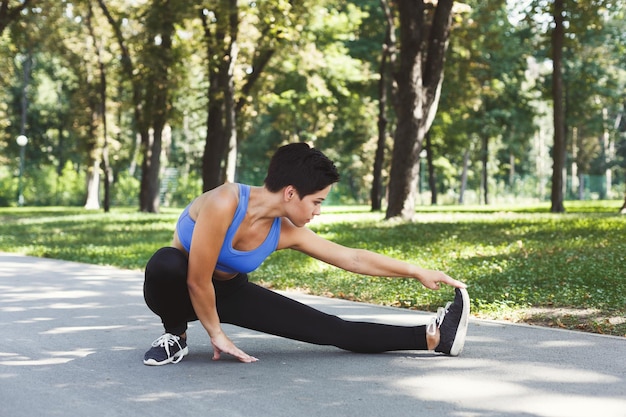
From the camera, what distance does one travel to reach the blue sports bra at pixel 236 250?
4.96 meters

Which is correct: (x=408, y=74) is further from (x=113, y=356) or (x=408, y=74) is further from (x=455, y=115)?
(x=455, y=115)

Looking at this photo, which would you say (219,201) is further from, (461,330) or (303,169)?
(461,330)

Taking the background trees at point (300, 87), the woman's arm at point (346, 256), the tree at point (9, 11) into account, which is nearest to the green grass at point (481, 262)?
the woman's arm at point (346, 256)

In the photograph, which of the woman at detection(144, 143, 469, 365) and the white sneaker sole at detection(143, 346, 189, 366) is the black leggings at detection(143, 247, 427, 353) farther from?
the white sneaker sole at detection(143, 346, 189, 366)

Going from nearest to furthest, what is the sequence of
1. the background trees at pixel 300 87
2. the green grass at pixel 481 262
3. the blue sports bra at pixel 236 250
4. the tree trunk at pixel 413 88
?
1. the blue sports bra at pixel 236 250
2. the green grass at pixel 481 262
3. the tree trunk at pixel 413 88
4. the background trees at pixel 300 87

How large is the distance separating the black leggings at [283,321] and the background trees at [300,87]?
1451 centimetres

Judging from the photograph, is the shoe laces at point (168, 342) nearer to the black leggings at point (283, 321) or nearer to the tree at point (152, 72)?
the black leggings at point (283, 321)

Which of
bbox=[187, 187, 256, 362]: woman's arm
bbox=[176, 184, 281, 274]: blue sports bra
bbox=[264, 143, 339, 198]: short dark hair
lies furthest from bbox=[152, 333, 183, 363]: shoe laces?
bbox=[264, 143, 339, 198]: short dark hair

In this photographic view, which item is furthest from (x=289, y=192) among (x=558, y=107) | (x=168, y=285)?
(x=558, y=107)

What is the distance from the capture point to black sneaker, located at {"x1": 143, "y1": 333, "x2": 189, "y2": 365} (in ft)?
17.6

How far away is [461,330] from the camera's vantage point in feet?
17.8

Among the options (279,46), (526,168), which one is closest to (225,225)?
(279,46)

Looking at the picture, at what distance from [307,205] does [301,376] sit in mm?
985

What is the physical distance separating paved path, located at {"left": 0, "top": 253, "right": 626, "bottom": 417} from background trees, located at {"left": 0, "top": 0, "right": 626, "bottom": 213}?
45.4 feet
